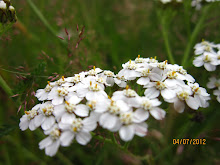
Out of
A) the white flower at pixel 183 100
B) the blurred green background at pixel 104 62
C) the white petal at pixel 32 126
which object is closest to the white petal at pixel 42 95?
the blurred green background at pixel 104 62

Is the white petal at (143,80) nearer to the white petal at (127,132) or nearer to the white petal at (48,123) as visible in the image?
the white petal at (127,132)

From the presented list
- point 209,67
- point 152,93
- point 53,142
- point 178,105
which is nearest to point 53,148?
point 53,142

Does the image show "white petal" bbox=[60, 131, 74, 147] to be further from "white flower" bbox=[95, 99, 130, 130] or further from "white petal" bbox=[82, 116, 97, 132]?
"white flower" bbox=[95, 99, 130, 130]

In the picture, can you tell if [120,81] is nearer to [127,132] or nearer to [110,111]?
[110,111]

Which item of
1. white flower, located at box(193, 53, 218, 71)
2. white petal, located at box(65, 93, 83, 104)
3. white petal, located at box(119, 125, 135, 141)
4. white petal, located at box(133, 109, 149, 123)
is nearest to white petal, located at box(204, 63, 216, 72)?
white flower, located at box(193, 53, 218, 71)

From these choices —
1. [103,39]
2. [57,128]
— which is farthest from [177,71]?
[103,39]

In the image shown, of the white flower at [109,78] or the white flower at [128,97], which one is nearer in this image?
the white flower at [128,97]

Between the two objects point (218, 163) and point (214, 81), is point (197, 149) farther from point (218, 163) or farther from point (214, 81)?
point (214, 81)
